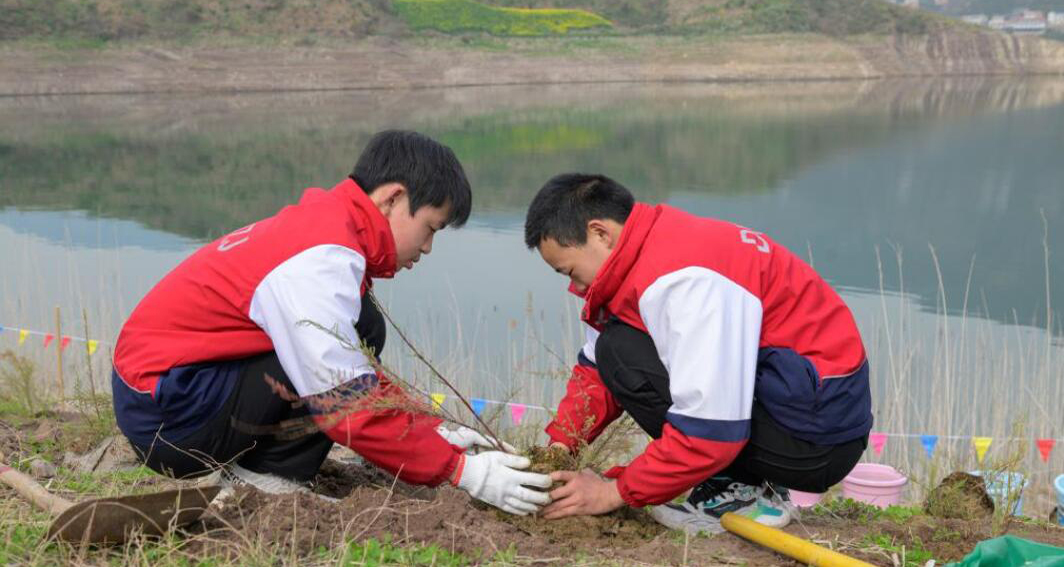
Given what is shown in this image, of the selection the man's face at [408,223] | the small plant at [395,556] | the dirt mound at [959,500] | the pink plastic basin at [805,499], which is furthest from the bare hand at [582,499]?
the dirt mound at [959,500]

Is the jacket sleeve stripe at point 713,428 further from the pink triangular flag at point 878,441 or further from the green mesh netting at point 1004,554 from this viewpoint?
the pink triangular flag at point 878,441

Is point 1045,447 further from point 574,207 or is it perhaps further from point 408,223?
point 408,223

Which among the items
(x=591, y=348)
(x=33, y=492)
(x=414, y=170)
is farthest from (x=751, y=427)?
(x=33, y=492)

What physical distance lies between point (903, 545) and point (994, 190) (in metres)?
10.9

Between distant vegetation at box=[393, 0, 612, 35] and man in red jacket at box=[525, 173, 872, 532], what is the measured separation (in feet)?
122

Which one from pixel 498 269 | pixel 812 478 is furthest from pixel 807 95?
pixel 812 478

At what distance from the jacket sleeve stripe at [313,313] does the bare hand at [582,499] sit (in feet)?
2.12

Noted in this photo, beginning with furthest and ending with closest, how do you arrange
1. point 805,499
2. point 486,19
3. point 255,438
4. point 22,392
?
point 486,19
point 22,392
point 805,499
point 255,438

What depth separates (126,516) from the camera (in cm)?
244

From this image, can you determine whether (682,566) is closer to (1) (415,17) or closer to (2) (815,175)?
(2) (815,175)

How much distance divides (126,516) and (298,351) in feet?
1.77

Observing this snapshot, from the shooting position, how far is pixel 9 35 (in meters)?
27.7

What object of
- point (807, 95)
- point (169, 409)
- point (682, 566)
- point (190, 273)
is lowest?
point (807, 95)

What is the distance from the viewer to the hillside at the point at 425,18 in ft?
97.5
